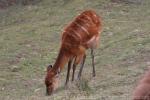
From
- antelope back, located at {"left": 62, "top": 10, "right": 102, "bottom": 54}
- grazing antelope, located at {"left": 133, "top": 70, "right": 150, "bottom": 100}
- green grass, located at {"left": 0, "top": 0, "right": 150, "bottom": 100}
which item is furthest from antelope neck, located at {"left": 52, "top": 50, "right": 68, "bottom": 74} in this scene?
grazing antelope, located at {"left": 133, "top": 70, "right": 150, "bottom": 100}

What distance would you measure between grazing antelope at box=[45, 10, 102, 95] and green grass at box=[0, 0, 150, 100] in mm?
339

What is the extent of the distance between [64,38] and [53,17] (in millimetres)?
8801

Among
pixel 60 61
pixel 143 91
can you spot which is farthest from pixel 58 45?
pixel 143 91

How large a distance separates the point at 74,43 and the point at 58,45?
5107 millimetres

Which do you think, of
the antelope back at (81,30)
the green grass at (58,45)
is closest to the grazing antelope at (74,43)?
the antelope back at (81,30)

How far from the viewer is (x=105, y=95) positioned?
831cm

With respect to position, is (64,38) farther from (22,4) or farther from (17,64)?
(22,4)

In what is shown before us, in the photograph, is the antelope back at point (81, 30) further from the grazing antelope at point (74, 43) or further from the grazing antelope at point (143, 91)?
the grazing antelope at point (143, 91)

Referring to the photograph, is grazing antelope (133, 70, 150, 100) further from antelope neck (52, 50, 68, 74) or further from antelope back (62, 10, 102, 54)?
antelope back (62, 10, 102, 54)

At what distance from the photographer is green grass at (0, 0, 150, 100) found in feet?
32.1

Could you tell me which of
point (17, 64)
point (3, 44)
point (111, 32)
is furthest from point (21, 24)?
point (17, 64)

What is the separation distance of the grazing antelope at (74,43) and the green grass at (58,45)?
34 cm

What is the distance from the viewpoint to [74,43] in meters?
10.2

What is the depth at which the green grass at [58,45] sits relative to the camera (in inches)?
385
